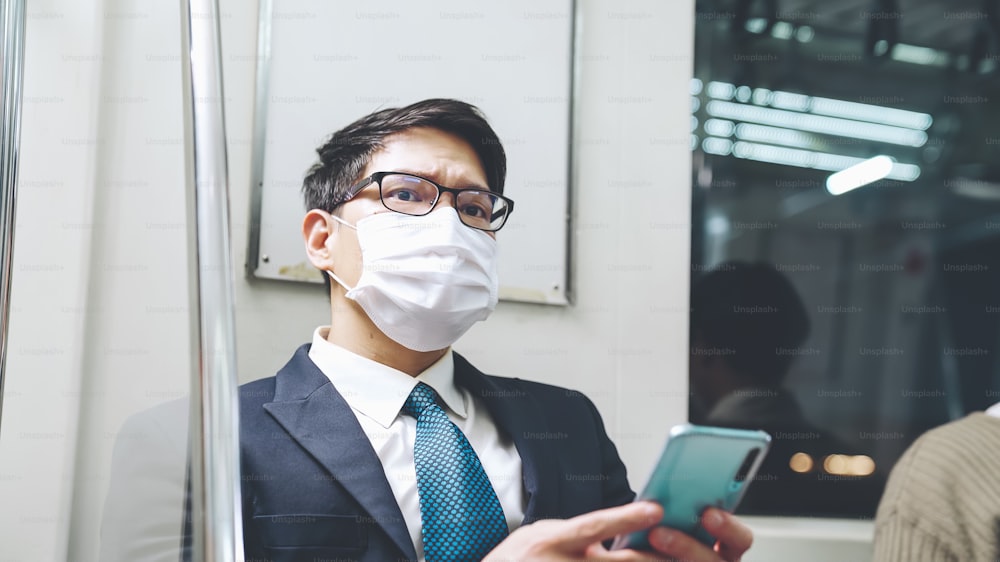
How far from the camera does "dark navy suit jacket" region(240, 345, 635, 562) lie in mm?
1330

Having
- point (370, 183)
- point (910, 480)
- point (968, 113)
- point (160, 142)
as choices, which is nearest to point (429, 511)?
point (370, 183)

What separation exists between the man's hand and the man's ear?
2.32 ft

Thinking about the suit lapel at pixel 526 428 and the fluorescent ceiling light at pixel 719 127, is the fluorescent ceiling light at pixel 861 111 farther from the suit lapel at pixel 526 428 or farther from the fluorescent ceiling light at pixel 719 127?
the suit lapel at pixel 526 428

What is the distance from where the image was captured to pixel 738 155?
199 centimetres

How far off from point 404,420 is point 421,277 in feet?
0.89

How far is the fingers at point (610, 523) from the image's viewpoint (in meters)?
1.00

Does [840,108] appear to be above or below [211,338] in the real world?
above

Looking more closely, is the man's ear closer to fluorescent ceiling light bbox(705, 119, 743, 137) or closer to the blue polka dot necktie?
the blue polka dot necktie

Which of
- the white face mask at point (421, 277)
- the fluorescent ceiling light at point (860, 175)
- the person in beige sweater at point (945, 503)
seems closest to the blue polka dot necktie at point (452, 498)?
the white face mask at point (421, 277)

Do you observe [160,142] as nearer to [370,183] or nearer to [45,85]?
[45,85]

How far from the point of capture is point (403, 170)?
5.19 feet

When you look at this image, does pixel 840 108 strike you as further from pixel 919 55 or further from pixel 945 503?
pixel 945 503

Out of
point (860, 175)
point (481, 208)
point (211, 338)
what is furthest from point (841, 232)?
point (211, 338)

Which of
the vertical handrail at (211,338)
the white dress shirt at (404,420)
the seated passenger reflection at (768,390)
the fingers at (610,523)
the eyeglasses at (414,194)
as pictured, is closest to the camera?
the vertical handrail at (211,338)
